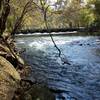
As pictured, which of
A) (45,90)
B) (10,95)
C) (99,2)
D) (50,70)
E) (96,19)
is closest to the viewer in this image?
(10,95)

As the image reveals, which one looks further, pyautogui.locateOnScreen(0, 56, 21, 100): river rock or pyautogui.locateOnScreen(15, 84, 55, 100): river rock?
pyautogui.locateOnScreen(15, 84, 55, 100): river rock

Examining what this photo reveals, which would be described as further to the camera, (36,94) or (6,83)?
(36,94)

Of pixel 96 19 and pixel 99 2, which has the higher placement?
pixel 99 2

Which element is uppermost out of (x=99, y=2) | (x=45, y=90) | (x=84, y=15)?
(x=45, y=90)

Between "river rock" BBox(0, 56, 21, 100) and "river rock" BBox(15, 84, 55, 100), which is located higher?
"river rock" BBox(0, 56, 21, 100)

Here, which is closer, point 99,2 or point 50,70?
point 50,70

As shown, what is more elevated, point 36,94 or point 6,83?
point 6,83

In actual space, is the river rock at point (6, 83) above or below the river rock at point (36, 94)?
above

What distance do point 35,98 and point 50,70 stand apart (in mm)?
9462

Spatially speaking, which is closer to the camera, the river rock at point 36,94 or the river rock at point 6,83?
the river rock at point 6,83

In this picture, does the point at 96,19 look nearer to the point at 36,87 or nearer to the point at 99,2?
the point at 99,2

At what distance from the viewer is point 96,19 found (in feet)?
290

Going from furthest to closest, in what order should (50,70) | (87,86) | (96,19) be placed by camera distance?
(96,19)
(50,70)
(87,86)

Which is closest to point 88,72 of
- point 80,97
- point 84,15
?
point 80,97
